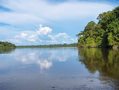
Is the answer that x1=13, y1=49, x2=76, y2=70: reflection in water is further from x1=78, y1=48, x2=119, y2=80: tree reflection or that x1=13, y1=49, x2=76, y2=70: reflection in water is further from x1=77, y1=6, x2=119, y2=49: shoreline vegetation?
x1=77, y1=6, x2=119, y2=49: shoreline vegetation

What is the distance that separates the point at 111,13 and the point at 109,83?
79160mm

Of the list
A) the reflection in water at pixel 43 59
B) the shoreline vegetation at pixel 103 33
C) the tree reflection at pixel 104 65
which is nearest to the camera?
the tree reflection at pixel 104 65

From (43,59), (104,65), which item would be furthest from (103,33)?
(104,65)

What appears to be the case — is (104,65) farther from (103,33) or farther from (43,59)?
(103,33)

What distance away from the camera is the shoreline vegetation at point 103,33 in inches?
3281

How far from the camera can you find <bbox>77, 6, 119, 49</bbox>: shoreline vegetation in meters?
83.3

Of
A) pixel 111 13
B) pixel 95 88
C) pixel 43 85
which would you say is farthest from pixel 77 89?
pixel 111 13

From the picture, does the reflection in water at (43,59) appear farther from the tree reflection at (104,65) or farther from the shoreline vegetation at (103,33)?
the shoreline vegetation at (103,33)

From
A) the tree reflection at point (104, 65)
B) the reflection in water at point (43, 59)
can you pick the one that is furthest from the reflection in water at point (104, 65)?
the reflection in water at point (43, 59)

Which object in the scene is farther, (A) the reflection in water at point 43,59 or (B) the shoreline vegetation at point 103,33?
(B) the shoreline vegetation at point 103,33

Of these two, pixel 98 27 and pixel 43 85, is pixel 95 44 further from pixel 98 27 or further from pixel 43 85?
pixel 43 85

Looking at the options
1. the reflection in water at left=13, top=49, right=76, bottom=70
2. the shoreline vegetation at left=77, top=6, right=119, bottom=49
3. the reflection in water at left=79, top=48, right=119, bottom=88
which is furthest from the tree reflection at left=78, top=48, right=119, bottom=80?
the shoreline vegetation at left=77, top=6, right=119, bottom=49

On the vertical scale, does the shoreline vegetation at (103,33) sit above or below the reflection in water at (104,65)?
above

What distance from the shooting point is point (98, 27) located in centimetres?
10700
